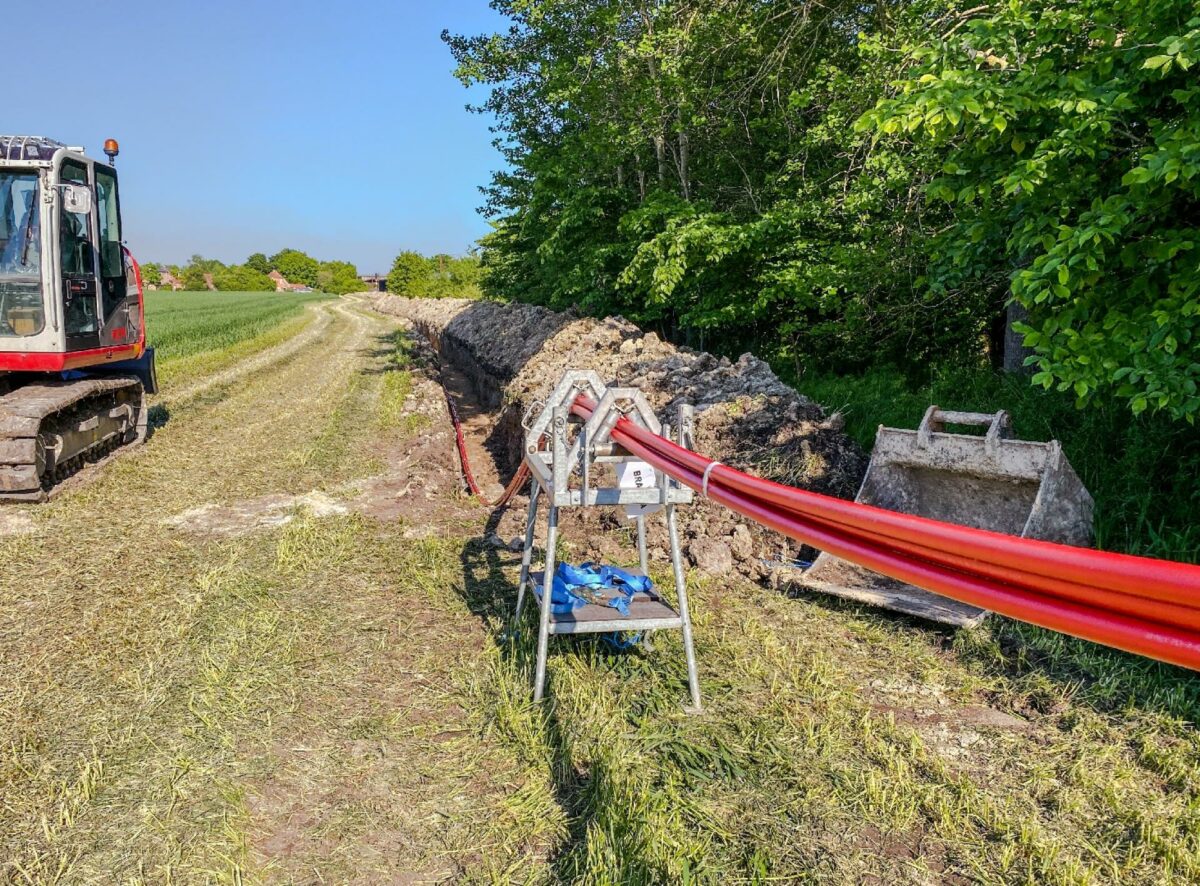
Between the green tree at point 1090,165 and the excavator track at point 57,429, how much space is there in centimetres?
779

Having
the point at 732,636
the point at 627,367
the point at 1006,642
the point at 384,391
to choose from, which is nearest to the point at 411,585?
the point at 732,636

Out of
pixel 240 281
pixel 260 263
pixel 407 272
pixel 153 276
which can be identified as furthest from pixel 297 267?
pixel 407 272

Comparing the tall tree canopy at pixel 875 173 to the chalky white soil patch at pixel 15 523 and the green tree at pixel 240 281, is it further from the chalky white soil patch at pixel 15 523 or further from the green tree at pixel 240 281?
the green tree at pixel 240 281

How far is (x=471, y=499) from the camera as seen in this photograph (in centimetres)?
809

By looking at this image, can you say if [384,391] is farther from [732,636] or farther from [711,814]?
[711,814]

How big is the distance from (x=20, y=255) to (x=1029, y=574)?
9.59m

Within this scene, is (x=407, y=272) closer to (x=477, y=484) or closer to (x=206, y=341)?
(x=206, y=341)

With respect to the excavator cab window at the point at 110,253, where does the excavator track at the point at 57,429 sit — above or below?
below

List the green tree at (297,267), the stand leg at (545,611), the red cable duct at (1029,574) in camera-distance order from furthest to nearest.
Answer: the green tree at (297,267)
the stand leg at (545,611)
the red cable duct at (1029,574)

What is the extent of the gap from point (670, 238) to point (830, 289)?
9.69ft

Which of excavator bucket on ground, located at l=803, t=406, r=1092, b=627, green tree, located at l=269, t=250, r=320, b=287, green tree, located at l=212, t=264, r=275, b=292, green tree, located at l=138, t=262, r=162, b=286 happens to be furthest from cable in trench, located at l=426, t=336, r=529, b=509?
green tree, located at l=269, t=250, r=320, b=287

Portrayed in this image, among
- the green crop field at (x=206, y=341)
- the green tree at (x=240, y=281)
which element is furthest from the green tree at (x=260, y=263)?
the green crop field at (x=206, y=341)

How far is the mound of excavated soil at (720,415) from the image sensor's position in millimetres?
6051

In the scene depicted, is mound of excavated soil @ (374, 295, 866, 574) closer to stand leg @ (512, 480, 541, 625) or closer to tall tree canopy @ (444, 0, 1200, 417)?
stand leg @ (512, 480, 541, 625)
